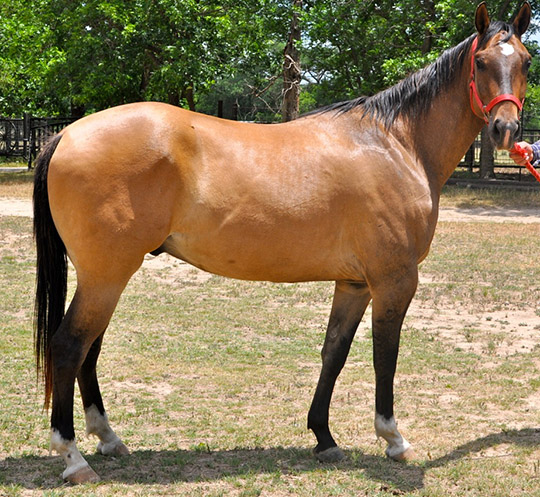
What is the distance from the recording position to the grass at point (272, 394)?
377 centimetres

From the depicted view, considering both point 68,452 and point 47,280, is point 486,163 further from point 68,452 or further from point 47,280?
point 68,452

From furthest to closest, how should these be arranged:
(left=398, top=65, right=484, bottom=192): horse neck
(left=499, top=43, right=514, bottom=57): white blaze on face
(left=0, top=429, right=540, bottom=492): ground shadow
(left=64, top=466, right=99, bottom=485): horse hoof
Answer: (left=398, top=65, right=484, bottom=192): horse neck
(left=499, top=43, right=514, bottom=57): white blaze on face
(left=0, top=429, right=540, bottom=492): ground shadow
(left=64, top=466, right=99, bottom=485): horse hoof

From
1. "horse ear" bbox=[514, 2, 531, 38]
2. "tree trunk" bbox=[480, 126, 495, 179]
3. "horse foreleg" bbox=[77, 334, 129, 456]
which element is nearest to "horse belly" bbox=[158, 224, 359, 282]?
"horse foreleg" bbox=[77, 334, 129, 456]

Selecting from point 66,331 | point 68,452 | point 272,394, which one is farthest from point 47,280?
point 272,394

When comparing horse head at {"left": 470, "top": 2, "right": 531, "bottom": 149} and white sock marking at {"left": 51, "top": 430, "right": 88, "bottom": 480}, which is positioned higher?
horse head at {"left": 470, "top": 2, "right": 531, "bottom": 149}

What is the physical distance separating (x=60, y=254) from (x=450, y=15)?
16160mm

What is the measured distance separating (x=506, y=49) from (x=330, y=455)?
7.71 feet

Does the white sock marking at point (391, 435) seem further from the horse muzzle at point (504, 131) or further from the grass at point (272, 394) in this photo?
the horse muzzle at point (504, 131)

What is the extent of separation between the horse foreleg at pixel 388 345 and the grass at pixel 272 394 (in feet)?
0.42

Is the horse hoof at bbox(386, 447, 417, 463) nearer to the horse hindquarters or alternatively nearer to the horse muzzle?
the horse hindquarters

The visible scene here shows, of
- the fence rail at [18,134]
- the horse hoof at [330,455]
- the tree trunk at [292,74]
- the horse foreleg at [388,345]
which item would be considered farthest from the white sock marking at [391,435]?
the fence rail at [18,134]

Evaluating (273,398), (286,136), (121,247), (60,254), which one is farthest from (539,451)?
(60,254)

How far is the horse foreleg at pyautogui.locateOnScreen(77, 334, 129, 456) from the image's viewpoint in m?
3.99

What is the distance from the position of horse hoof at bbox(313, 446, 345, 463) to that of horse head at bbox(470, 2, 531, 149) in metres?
1.84
